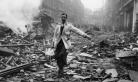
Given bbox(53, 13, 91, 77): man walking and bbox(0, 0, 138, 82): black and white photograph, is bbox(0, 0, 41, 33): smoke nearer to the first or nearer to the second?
bbox(0, 0, 138, 82): black and white photograph

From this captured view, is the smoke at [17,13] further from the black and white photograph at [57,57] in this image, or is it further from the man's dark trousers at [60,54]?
the man's dark trousers at [60,54]

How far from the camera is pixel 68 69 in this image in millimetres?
7328

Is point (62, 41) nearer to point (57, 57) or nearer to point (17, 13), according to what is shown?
point (57, 57)

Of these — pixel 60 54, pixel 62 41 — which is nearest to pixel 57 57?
pixel 60 54

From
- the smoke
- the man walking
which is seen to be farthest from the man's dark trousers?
the smoke

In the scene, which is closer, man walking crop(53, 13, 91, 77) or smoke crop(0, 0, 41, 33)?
man walking crop(53, 13, 91, 77)

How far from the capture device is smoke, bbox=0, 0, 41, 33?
16.2 metres

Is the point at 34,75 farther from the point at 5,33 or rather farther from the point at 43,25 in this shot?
the point at 43,25

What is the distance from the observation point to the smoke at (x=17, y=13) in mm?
16188

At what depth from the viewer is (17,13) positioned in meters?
18.6

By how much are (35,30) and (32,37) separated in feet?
5.54

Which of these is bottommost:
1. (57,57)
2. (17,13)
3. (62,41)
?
(57,57)

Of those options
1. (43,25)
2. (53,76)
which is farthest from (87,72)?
(43,25)

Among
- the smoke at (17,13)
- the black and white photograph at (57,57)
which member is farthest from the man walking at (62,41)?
the smoke at (17,13)
